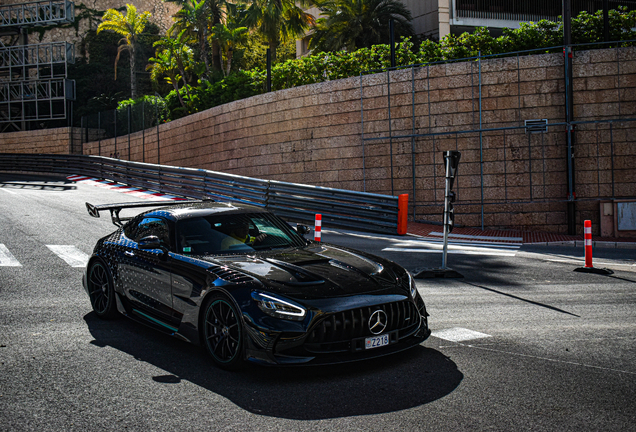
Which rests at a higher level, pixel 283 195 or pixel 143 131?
pixel 143 131

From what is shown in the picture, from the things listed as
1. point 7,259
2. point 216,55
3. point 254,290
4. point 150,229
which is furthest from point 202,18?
point 254,290

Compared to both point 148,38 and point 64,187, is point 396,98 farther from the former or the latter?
point 148,38

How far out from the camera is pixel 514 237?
16.1m

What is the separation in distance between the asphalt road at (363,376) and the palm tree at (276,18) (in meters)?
30.1

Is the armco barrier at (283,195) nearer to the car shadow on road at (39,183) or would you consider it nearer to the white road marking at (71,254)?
the car shadow on road at (39,183)

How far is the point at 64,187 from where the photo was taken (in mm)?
24297

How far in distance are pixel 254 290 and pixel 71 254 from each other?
7439 mm

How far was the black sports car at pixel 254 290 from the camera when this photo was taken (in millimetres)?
4828

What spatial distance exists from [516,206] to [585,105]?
3218 mm

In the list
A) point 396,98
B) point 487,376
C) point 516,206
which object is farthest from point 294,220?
point 487,376

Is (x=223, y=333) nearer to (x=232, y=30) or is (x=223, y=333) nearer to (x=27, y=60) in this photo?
(x=232, y=30)

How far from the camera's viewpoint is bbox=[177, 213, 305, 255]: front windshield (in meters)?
6.02

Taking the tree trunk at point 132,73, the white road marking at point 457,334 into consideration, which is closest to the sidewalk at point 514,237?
the white road marking at point 457,334

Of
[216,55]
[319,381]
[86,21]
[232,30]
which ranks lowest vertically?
[319,381]
